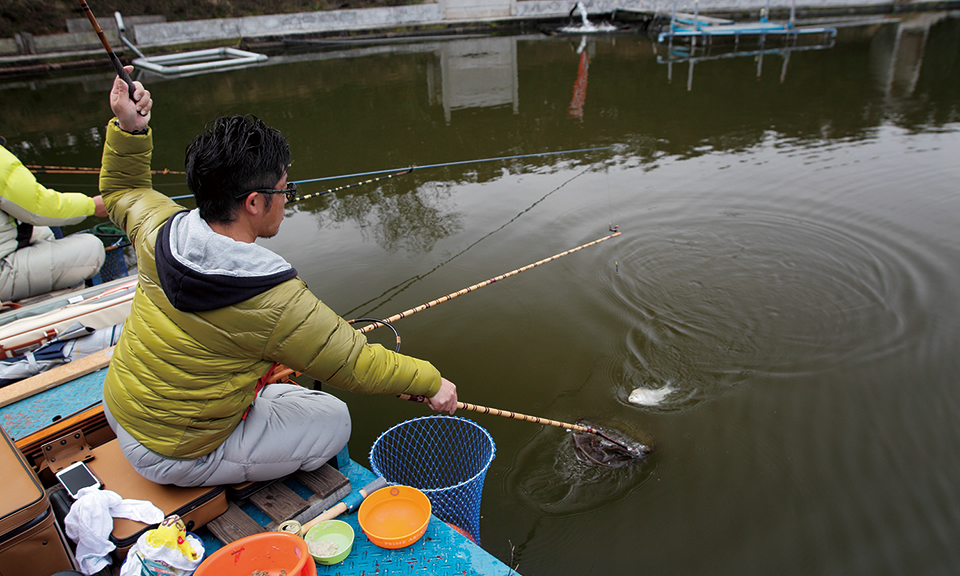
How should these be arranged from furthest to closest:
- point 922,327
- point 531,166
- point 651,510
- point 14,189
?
point 531,166
point 922,327
point 14,189
point 651,510

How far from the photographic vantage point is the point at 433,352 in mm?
4613

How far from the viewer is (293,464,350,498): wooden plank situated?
97.7 inches

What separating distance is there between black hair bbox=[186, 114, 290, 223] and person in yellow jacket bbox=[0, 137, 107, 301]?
2.48 meters

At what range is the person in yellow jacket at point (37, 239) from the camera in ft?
12.5

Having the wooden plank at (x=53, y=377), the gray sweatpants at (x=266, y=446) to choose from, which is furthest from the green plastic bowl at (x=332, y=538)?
the wooden plank at (x=53, y=377)

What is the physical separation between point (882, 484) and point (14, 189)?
590cm

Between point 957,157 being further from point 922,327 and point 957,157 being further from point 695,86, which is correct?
point 695,86

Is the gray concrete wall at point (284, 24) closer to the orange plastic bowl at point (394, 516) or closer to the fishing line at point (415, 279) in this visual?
the fishing line at point (415, 279)

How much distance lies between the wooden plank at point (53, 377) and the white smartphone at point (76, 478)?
961 mm

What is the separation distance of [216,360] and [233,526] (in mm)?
817

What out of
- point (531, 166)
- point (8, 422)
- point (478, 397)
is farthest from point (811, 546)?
point (531, 166)

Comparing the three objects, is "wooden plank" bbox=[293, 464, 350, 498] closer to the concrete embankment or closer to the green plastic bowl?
the green plastic bowl

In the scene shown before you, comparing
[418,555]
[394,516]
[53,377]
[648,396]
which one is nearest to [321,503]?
[394,516]

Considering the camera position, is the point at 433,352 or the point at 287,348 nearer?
the point at 287,348
